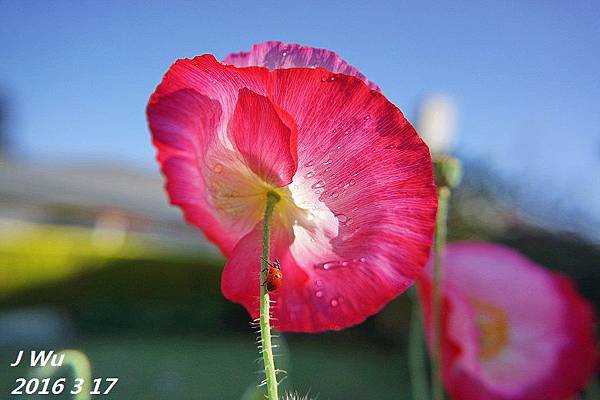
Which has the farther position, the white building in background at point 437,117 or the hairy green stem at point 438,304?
the white building in background at point 437,117

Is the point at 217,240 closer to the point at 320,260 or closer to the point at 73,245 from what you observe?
the point at 320,260

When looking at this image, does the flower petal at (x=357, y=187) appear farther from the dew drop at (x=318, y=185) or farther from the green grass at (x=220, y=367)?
the green grass at (x=220, y=367)

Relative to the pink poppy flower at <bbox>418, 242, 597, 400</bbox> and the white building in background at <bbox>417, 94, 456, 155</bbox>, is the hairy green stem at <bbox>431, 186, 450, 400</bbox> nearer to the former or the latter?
the pink poppy flower at <bbox>418, 242, 597, 400</bbox>

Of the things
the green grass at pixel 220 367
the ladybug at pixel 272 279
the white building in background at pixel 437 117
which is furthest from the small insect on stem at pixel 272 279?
the white building in background at pixel 437 117

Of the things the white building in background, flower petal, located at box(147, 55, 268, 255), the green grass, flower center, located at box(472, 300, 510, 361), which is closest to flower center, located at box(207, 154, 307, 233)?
flower petal, located at box(147, 55, 268, 255)

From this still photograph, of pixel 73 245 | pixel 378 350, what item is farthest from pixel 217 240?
pixel 73 245

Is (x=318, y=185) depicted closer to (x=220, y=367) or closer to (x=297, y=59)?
(x=297, y=59)

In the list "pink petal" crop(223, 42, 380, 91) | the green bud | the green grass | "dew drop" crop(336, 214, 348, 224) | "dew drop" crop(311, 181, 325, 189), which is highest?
"pink petal" crop(223, 42, 380, 91)
